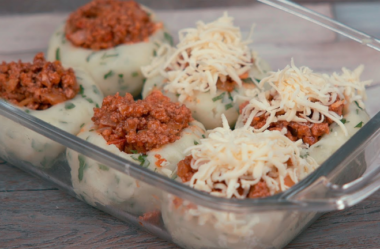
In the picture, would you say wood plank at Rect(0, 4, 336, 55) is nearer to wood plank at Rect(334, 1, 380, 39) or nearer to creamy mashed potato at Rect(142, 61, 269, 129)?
wood plank at Rect(334, 1, 380, 39)

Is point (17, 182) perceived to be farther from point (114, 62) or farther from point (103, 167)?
point (114, 62)

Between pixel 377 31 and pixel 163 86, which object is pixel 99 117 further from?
pixel 377 31

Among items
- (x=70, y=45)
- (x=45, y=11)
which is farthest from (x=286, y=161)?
(x=45, y=11)

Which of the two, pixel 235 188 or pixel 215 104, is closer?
pixel 235 188

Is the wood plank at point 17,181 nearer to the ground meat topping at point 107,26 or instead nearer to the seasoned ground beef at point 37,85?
the seasoned ground beef at point 37,85

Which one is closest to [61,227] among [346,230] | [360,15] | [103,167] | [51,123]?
[103,167]

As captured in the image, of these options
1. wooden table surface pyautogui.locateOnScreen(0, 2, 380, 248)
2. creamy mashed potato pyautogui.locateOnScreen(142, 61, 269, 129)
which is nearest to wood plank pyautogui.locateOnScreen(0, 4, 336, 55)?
wooden table surface pyautogui.locateOnScreen(0, 2, 380, 248)
